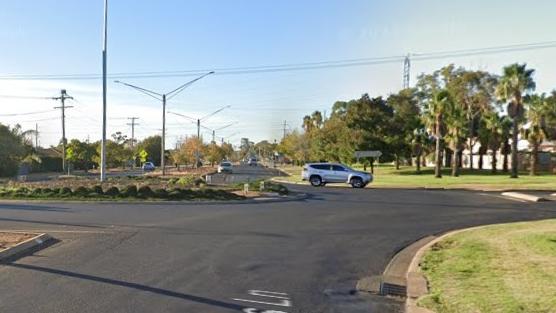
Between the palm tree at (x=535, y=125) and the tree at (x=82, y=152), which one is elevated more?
the palm tree at (x=535, y=125)

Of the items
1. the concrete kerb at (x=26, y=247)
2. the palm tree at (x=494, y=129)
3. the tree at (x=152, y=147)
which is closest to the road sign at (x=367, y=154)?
the palm tree at (x=494, y=129)

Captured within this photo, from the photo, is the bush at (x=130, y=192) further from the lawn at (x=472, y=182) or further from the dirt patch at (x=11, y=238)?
the lawn at (x=472, y=182)

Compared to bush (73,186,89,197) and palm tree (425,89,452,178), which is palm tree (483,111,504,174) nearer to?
palm tree (425,89,452,178)

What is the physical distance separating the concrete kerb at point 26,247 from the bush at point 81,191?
13.9 meters

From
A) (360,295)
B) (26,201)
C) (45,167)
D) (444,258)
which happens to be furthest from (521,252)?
(45,167)

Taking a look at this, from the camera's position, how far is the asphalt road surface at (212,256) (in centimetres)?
809

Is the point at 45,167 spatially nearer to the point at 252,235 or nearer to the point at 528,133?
the point at 528,133

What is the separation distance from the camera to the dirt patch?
12125 mm

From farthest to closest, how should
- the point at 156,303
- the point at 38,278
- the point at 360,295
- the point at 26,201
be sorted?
the point at 26,201 → the point at 38,278 → the point at 360,295 → the point at 156,303

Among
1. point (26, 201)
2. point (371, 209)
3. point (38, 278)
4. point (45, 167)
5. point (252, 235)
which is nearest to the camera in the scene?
point (38, 278)

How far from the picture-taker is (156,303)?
7.83 m

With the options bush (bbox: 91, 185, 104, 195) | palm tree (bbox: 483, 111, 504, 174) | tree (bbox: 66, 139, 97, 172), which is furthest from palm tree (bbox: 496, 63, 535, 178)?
tree (bbox: 66, 139, 97, 172)

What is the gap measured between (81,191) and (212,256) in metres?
17.8

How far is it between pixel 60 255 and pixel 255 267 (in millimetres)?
3803
